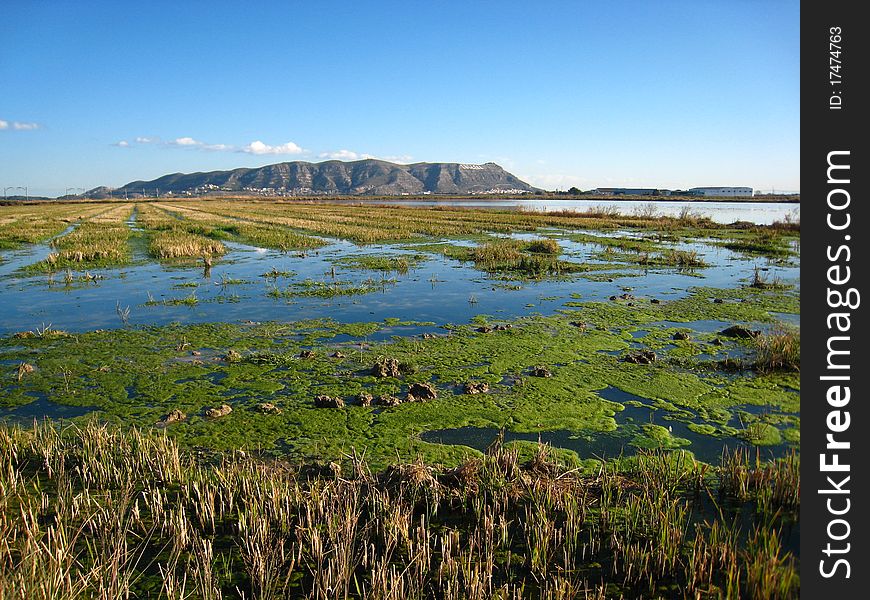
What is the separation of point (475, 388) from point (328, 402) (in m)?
2.33

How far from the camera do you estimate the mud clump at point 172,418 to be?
679cm

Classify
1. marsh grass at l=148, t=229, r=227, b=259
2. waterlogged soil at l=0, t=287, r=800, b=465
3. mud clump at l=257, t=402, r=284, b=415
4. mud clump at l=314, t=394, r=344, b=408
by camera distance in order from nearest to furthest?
waterlogged soil at l=0, t=287, r=800, b=465 → mud clump at l=257, t=402, r=284, b=415 → mud clump at l=314, t=394, r=344, b=408 → marsh grass at l=148, t=229, r=227, b=259

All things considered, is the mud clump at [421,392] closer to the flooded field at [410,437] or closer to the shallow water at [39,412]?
the flooded field at [410,437]

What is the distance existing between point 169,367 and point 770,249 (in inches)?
1145

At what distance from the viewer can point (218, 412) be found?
700cm

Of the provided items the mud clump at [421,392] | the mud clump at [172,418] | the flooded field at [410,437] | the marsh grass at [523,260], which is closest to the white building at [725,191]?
the marsh grass at [523,260]

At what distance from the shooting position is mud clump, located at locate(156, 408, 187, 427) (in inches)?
267

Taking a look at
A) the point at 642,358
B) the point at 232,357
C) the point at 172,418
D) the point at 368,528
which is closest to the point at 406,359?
the point at 232,357

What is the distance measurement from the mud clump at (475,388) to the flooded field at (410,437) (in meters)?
0.08

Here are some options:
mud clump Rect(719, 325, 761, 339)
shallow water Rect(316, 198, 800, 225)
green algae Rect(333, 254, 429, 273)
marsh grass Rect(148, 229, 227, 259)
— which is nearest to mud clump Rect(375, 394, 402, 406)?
mud clump Rect(719, 325, 761, 339)

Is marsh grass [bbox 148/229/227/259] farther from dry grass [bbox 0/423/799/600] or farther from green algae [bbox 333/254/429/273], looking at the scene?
dry grass [bbox 0/423/799/600]
